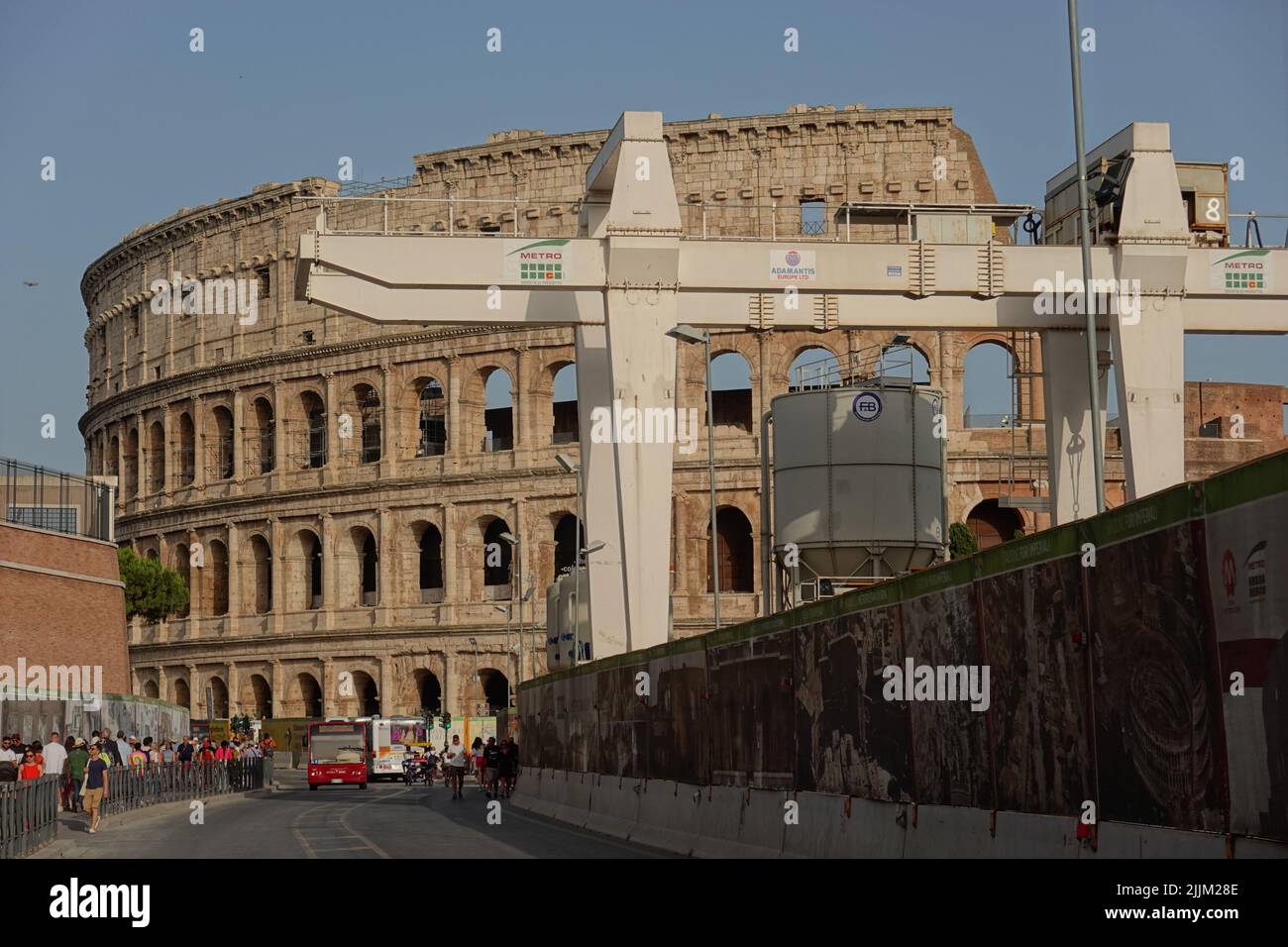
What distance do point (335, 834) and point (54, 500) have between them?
3575 centimetres

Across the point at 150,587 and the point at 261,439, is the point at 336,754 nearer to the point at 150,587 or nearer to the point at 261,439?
the point at 150,587

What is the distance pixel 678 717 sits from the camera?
80.3 ft

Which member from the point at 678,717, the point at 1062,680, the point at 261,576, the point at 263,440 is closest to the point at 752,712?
the point at 678,717

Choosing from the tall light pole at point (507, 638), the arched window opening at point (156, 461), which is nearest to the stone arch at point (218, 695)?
the arched window opening at point (156, 461)

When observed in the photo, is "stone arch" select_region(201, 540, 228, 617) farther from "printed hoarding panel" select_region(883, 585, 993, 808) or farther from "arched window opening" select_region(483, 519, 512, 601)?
"printed hoarding panel" select_region(883, 585, 993, 808)

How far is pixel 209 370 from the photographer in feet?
270

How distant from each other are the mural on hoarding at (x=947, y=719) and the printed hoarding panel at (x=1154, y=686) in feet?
7.06

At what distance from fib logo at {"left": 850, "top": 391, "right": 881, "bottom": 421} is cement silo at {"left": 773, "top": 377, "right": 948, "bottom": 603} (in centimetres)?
2

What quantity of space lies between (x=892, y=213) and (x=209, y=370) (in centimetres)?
5135

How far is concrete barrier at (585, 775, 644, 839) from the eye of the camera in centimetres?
2667

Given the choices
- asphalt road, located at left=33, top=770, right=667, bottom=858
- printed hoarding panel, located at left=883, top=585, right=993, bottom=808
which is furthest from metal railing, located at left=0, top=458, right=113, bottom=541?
printed hoarding panel, located at left=883, top=585, right=993, bottom=808

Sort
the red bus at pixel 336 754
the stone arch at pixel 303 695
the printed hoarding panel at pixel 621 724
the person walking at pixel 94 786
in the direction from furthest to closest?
the stone arch at pixel 303 695 → the red bus at pixel 336 754 → the person walking at pixel 94 786 → the printed hoarding panel at pixel 621 724

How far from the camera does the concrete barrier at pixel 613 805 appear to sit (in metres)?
26.7

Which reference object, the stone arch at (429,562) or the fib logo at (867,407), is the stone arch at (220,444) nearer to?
the stone arch at (429,562)
